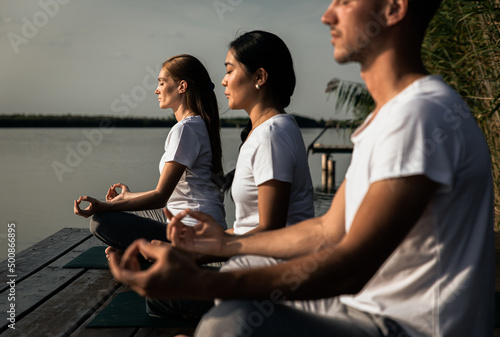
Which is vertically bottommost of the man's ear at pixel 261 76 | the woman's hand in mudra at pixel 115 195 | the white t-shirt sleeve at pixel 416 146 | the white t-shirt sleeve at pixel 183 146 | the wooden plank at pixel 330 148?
the wooden plank at pixel 330 148

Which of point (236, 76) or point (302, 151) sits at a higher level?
point (236, 76)

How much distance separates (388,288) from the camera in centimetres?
108

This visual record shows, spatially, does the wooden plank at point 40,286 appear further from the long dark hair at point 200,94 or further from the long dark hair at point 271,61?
the long dark hair at point 271,61

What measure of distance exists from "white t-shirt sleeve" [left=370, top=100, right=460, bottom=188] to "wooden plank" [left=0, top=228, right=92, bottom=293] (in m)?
2.39

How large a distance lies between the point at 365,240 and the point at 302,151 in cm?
102

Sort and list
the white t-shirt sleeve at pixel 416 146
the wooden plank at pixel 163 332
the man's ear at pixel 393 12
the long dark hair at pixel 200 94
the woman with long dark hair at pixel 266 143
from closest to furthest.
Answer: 1. the white t-shirt sleeve at pixel 416 146
2. the man's ear at pixel 393 12
3. the woman with long dark hair at pixel 266 143
4. the wooden plank at pixel 163 332
5. the long dark hair at pixel 200 94

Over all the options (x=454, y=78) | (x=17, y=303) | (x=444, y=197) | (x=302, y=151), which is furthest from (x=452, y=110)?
(x=454, y=78)

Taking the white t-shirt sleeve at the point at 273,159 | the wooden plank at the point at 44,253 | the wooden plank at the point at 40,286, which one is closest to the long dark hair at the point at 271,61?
the white t-shirt sleeve at the point at 273,159

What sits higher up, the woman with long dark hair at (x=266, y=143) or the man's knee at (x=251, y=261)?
the woman with long dark hair at (x=266, y=143)

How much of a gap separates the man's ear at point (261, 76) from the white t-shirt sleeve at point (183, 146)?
0.78 meters

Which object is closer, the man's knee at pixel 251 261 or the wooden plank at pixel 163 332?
the man's knee at pixel 251 261

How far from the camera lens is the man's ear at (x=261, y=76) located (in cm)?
215

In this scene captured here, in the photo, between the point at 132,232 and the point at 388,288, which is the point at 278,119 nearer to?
the point at 388,288

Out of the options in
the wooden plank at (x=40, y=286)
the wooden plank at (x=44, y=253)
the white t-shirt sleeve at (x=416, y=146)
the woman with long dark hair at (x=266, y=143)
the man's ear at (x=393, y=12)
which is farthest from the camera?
the wooden plank at (x=44, y=253)
